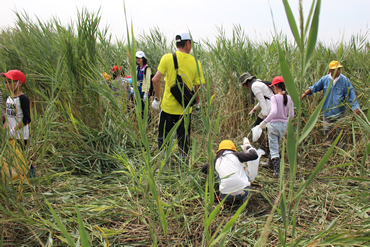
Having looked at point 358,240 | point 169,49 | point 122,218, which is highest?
point 169,49

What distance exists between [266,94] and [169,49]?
3388 mm

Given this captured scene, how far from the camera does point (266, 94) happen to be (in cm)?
288

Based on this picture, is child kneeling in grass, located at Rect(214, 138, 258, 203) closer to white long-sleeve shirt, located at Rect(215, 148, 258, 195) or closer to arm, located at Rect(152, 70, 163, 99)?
white long-sleeve shirt, located at Rect(215, 148, 258, 195)

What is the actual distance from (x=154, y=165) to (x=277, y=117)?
207 cm

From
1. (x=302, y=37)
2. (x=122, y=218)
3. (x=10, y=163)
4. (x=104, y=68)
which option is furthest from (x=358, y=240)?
(x=104, y=68)

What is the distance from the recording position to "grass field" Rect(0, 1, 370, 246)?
2.85 ft

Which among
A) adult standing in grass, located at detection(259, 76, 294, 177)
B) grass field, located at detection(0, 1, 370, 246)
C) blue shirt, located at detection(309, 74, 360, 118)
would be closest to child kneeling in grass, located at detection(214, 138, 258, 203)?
grass field, located at detection(0, 1, 370, 246)

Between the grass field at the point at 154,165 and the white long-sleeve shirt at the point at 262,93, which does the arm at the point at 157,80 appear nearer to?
the grass field at the point at 154,165

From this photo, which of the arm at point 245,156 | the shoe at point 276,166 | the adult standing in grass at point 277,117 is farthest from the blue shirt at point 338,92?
the arm at point 245,156

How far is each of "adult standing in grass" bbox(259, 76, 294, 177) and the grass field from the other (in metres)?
0.20

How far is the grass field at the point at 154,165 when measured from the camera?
2.85 feet

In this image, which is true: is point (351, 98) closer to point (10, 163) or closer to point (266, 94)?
point (266, 94)

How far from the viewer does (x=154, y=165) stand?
A: 1.00 m

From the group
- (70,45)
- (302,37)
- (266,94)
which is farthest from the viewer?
(266,94)
